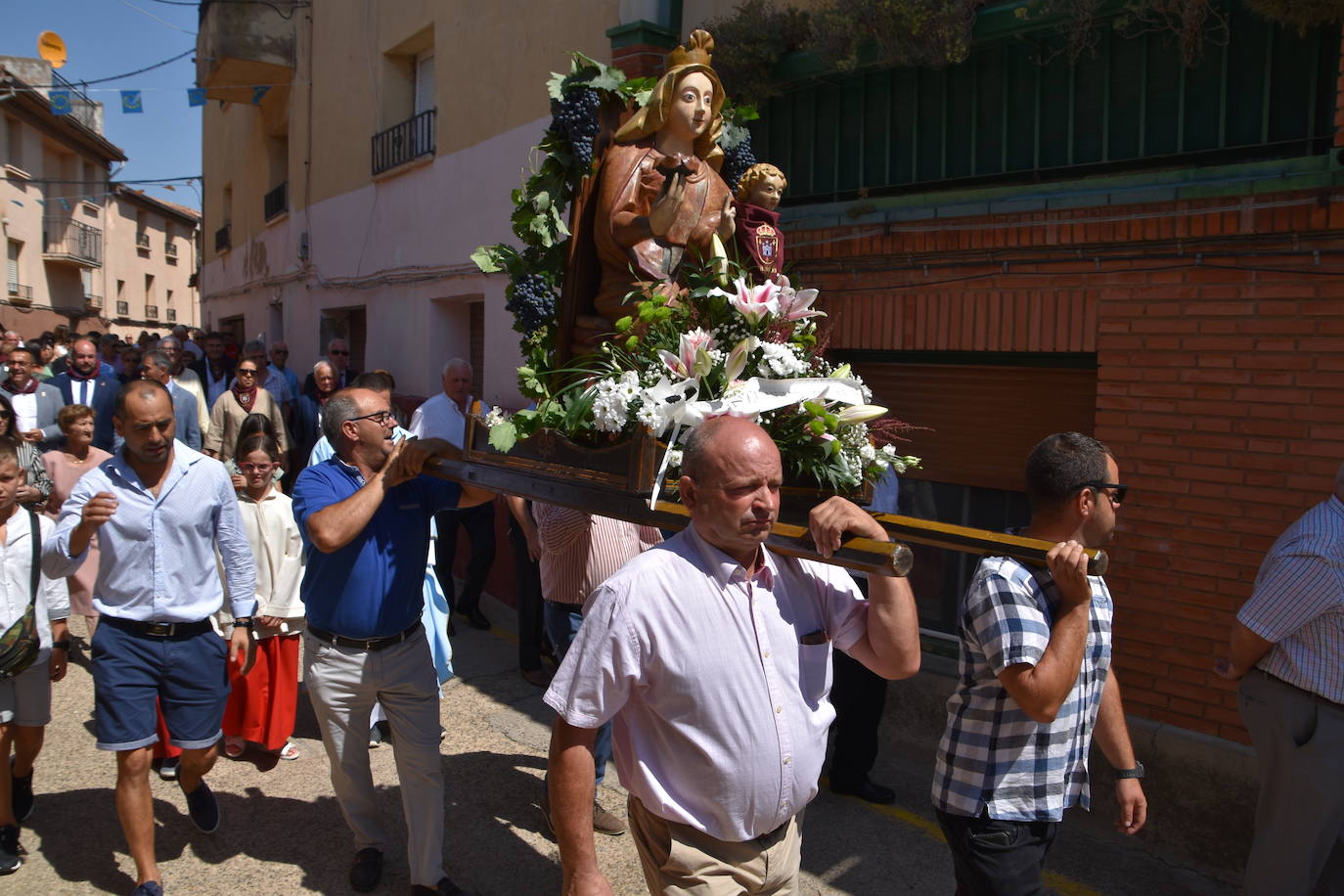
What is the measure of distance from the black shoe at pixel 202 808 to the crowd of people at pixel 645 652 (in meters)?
0.02

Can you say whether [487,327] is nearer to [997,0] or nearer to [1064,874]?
[997,0]

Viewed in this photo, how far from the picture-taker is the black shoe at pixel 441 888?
3.98m

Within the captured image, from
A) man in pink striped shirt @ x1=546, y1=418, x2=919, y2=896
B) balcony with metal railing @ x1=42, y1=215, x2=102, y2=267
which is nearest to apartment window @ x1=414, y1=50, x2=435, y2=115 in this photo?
man in pink striped shirt @ x1=546, y1=418, x2=919, y2=896

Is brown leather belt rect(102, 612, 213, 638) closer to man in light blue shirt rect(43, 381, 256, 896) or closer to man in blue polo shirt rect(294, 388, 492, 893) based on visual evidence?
man in light blue shirt rect(43, 381, 256, 896)

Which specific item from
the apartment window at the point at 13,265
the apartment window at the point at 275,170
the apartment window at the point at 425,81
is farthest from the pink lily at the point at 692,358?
the apartment window at the point at 13,265

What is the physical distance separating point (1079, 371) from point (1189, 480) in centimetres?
93

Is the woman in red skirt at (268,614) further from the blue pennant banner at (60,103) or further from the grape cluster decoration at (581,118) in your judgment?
the blue pennant banner at (60,103)

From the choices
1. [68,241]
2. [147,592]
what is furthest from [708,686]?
[68,241]

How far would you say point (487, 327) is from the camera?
949 centimetres

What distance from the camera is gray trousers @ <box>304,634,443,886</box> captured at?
3.95 m

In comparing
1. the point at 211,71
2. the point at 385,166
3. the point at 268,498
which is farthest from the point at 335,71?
the point at 268,498

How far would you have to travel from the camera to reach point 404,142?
37.1 feet

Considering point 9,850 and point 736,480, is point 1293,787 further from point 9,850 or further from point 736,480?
point 9,850

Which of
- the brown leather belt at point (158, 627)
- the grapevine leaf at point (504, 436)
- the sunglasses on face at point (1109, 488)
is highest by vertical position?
the grapevine leaf at point (504, 436)
